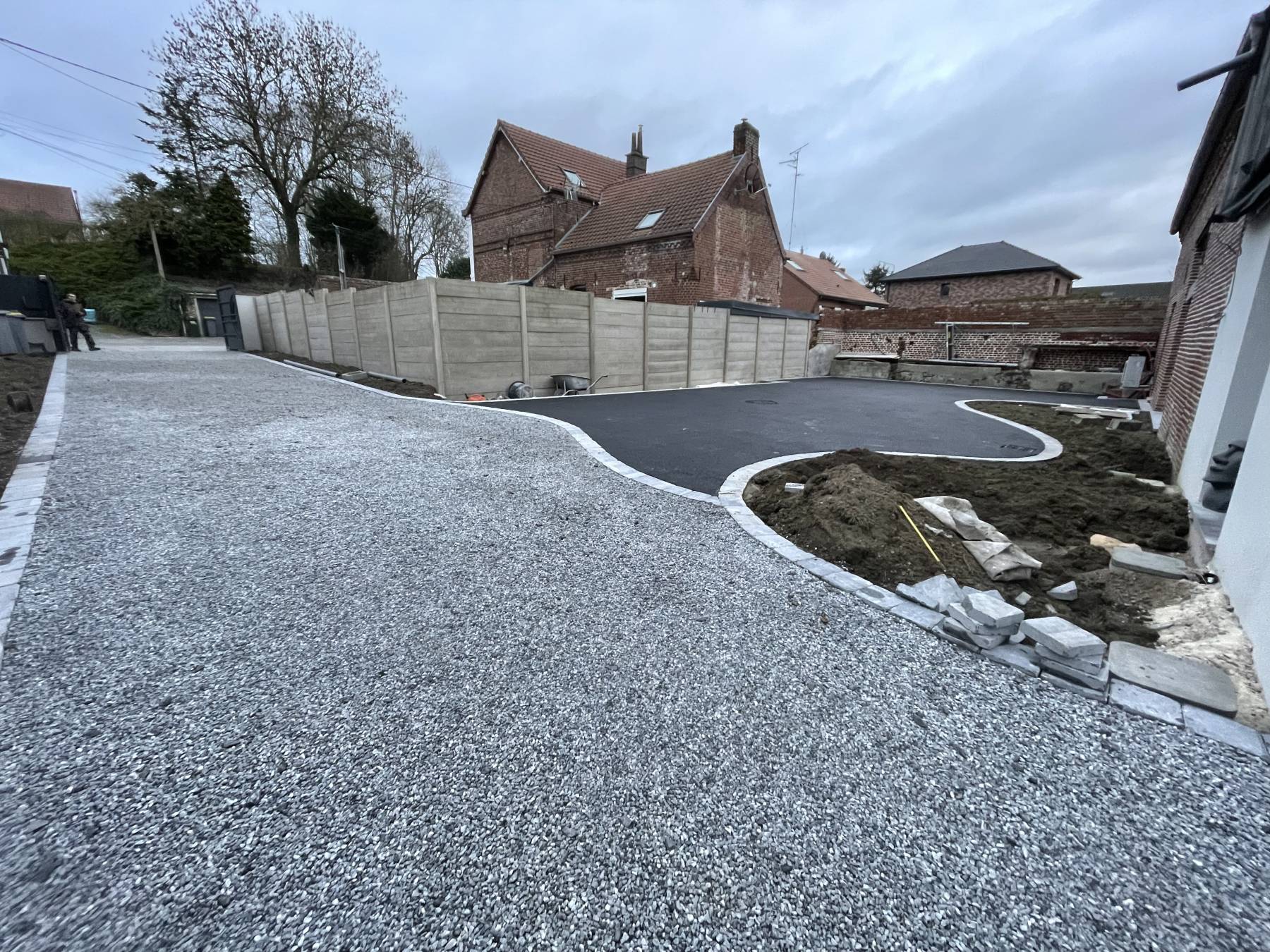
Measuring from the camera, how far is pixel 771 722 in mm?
1845

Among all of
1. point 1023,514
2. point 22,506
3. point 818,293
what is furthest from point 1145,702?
point 818,293

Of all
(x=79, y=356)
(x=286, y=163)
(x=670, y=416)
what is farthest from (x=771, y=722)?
(x=286, y=163)

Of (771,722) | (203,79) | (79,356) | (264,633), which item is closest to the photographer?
(771,722)

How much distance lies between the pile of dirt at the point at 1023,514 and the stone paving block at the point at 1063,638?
51 centimetres

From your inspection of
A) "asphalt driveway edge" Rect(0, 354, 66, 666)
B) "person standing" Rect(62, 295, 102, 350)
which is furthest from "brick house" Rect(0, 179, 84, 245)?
"asphalt driveway edge" Rect(0, 354, 66, 666)

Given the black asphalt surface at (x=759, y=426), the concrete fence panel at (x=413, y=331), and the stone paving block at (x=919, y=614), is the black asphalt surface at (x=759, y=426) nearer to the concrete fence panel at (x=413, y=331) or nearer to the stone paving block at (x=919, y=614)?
the concrete fence panel at (x=413, y=331)

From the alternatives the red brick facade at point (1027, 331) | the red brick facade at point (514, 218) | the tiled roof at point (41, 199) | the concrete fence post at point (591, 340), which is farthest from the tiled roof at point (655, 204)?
the tiled roof at point (41, 199)

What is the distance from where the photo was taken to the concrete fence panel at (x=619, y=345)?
11.3 metres

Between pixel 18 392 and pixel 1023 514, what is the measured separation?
12.1 m

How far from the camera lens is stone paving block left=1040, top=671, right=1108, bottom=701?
2000 mm

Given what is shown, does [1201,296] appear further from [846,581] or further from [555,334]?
[555,334]

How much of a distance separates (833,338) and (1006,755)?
71.8ft

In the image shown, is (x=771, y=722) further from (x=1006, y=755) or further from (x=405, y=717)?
(x=405, y=717)

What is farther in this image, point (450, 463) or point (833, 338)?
point (833, 338)
